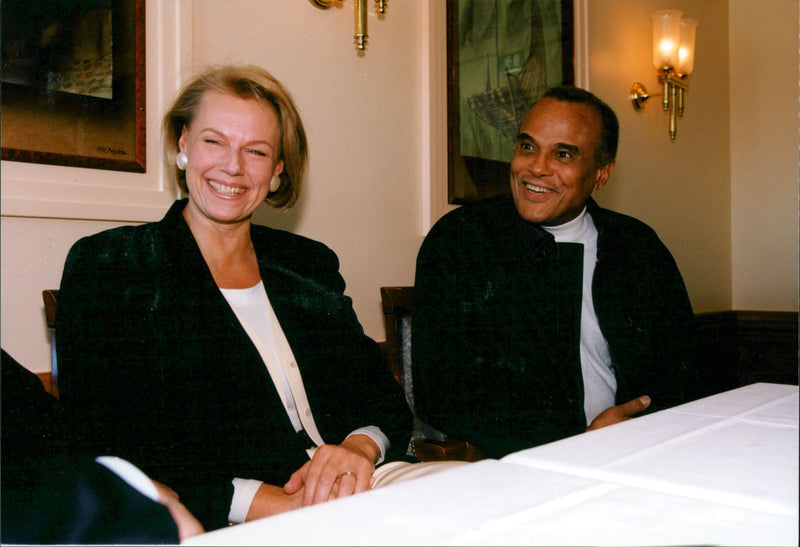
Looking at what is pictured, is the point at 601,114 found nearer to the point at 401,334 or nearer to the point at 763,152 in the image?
the point at 401,334

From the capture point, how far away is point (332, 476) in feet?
4.42

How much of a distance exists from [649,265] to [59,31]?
5.86ft

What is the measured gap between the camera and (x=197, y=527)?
0.63 metres

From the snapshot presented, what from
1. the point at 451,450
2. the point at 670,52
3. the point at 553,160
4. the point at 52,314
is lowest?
the point at 451,450

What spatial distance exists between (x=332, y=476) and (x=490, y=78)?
1860 millimetres

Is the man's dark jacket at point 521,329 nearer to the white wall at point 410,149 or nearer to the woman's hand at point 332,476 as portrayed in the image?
the white wall at point 410,149

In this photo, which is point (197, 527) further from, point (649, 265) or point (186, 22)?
point (649, 265)

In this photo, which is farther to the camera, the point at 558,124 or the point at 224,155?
the point at 558,124

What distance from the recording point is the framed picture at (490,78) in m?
2.58

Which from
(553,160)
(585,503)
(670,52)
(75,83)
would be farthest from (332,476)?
(670,52)

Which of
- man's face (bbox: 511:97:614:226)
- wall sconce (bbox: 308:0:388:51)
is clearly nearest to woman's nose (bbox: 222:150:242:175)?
wall sconce (bbox: 308:0:388:51)

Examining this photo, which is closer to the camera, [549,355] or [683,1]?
[549,355]

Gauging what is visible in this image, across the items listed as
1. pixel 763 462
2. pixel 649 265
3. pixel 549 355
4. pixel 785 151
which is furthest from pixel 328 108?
pixel 785 151

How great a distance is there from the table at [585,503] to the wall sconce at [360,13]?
1.61 meters
